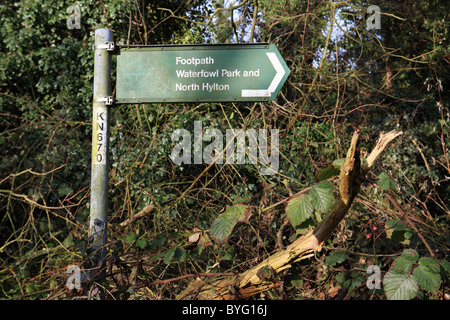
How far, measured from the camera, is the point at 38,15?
612 cm

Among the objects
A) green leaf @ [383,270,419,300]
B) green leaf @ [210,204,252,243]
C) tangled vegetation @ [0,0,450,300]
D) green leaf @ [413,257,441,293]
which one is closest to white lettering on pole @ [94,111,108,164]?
tangled vegetation @ [0,0,450,300]

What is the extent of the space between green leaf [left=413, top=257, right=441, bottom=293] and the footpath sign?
132 centimetres

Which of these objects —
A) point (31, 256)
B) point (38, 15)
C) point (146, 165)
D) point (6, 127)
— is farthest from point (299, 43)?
point (31, 256)

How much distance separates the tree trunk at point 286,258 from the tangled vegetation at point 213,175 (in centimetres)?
3

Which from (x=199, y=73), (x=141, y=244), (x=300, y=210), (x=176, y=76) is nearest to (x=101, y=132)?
(x=176, y=76)

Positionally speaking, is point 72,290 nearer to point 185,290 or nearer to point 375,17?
point 185,290

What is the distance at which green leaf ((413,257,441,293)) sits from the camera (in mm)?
2527

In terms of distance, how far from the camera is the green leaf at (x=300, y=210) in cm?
274

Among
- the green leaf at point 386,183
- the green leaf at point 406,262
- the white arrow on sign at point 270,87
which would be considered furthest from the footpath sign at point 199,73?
the green leaf at point 406,262

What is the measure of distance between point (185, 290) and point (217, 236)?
628mm

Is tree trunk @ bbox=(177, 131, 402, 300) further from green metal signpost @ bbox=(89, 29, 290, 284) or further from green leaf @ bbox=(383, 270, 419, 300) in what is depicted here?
green metal signpost @ bbox=(89, 29, 290, 284)

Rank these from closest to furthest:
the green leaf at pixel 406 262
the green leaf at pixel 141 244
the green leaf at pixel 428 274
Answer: the green leaf at pixel 428 274
the green leaf at pixel 406 262
the green leaf at pixel 141 244

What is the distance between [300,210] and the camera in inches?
109

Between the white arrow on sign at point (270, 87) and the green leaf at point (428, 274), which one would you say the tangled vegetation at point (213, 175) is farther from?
the white arrow on sign at point (270, 87)
